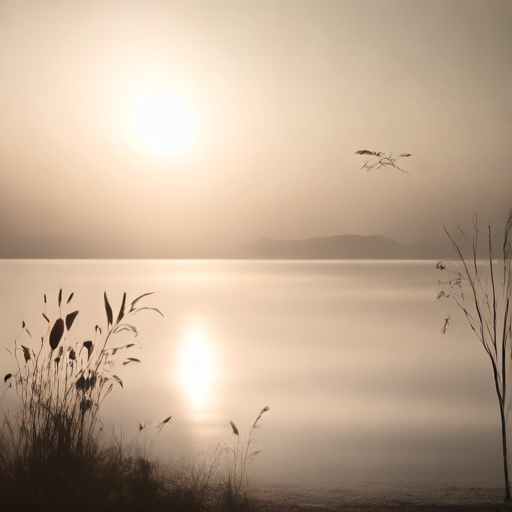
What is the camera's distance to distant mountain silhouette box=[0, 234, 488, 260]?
2.18 m

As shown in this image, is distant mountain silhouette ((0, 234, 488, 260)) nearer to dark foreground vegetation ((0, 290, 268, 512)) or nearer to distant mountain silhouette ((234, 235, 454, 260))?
distant mountain silhouette ((234, 235, 454, 260))

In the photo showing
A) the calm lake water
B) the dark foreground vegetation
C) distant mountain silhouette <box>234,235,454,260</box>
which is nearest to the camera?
the dark foreground vegetation

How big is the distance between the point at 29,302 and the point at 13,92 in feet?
17.4

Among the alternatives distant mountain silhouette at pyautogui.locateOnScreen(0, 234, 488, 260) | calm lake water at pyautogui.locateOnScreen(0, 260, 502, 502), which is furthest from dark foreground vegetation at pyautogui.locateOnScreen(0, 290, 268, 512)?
distant mountain silhouette at pyautogui.locateOnScreen(0, 234, 488, 260)

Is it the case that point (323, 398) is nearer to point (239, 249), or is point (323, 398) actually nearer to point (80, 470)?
point (239, 249)

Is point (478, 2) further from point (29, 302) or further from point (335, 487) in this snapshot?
point (29, 302)

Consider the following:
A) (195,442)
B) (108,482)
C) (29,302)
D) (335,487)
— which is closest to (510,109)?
(335,487)

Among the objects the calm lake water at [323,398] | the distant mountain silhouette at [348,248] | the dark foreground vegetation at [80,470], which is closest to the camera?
the dark foreground vegetation at [80,470]

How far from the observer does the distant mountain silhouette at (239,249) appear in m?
2.18

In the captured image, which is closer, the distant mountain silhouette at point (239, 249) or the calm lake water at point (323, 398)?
the calm lake water at point (323, 398)

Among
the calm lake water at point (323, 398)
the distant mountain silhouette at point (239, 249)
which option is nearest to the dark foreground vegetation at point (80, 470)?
the calm lake water at point (323, 398)

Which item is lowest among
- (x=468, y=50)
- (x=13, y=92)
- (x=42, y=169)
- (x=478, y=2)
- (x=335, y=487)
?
(x=335, y=487)

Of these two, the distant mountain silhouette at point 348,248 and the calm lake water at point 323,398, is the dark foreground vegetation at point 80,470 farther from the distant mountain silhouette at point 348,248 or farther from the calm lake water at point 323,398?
the distant mountain silhouette at point 348,248

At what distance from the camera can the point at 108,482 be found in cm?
155
